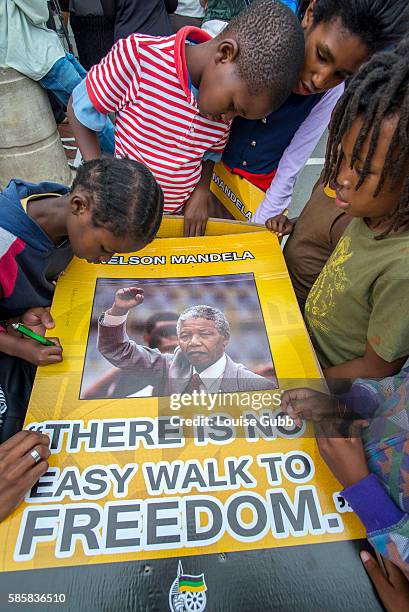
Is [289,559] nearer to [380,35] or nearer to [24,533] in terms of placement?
[24,533]

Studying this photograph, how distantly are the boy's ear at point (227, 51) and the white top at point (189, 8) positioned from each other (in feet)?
3.51

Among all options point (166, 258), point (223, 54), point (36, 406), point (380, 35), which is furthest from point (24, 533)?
point (380, 35)

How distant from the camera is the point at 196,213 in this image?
0.89 meters

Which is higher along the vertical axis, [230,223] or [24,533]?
[230,223]

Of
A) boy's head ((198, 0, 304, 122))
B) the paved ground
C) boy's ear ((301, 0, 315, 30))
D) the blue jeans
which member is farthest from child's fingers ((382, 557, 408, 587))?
the paved ground

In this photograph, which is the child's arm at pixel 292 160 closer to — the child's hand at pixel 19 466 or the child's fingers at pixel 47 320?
the child's fingers at pixel 47 320

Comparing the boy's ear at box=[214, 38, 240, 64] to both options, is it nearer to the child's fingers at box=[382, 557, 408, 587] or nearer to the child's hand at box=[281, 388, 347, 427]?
the child's hand at box=[281, 388, 347, 427]

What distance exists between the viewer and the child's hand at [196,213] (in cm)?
87

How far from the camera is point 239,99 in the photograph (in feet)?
2.33

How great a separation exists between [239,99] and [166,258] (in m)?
0.29

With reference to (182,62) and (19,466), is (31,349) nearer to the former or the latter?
(19,466)

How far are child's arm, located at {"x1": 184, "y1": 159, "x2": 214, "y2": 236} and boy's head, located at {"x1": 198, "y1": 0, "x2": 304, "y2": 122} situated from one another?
21 cm

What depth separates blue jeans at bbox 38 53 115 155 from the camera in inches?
56.1

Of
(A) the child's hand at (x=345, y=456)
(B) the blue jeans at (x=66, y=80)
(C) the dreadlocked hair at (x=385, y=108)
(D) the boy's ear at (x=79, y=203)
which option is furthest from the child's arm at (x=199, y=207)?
(B) the blue jeans at (x=66, y=80)
